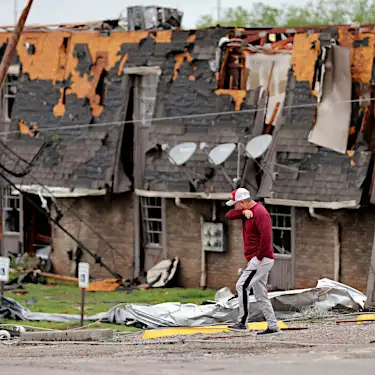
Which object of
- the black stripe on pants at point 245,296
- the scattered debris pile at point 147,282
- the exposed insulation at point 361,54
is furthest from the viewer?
the scattered debris pile at point 147,282

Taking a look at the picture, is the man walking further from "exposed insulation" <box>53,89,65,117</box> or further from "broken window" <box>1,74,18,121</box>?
"broken window" <box>1,74,18,121</box>

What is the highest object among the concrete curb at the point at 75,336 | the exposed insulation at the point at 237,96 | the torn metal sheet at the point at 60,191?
the exposed insulation at the point at 237,96

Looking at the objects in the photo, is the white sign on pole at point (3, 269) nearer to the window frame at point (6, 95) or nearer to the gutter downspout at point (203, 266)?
the gutter downspout at point (203, 266)

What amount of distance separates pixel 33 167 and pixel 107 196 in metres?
2.26

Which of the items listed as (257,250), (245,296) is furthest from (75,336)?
(257,250)

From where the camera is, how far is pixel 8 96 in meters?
34.3

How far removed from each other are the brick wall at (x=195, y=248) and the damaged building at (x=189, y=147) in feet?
0.12

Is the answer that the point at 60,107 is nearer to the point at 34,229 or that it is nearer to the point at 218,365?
the point at 34,229

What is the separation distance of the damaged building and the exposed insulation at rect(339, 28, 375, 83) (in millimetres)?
31

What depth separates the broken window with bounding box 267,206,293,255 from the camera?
28.2 m

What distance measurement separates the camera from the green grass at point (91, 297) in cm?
2713

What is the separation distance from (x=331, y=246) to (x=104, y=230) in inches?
270

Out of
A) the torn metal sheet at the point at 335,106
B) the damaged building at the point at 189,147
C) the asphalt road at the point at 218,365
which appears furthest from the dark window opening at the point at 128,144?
the asphalt road at the point at 218,365

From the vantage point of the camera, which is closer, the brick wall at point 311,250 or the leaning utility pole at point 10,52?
the leaning utility pole at point 10,52
